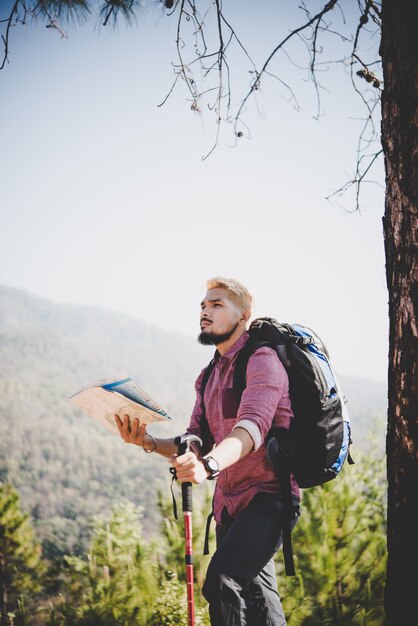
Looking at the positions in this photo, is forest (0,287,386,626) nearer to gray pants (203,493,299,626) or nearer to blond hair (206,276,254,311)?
gray pants (203,493,299,626)

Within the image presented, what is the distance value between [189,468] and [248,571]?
1.72 ft

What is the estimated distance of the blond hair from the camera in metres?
2.38

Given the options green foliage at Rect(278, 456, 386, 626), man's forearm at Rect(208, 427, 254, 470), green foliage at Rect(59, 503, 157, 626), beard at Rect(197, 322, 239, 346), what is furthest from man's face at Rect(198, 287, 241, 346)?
green foliage at Rect(59, 503, 157, 626)

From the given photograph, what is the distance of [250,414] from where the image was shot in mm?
1697

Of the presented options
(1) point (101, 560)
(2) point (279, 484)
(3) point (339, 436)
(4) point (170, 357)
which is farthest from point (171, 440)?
(4) point (170, 357)

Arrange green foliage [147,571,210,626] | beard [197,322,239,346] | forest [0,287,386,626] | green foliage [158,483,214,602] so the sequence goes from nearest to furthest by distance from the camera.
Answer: beard [197,322,239,346] → green foliage [147,571,210,626] → forest [0,287,386,626] → green foliage [158,483,214,602]

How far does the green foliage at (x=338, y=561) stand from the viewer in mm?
5797

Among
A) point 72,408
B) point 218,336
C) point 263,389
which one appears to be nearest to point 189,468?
point 263,389

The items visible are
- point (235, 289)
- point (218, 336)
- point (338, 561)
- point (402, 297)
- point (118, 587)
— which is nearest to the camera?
point (402, 297)

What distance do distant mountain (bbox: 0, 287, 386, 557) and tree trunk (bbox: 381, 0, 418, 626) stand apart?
6638 mm

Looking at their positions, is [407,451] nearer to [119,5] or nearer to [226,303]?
[226,303]

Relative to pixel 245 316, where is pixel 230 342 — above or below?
below

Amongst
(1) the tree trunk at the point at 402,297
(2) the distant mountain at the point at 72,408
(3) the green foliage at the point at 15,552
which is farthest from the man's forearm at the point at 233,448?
(3) the green foliage at the point at 15,552

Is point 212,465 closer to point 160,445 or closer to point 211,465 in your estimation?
point 211,465
